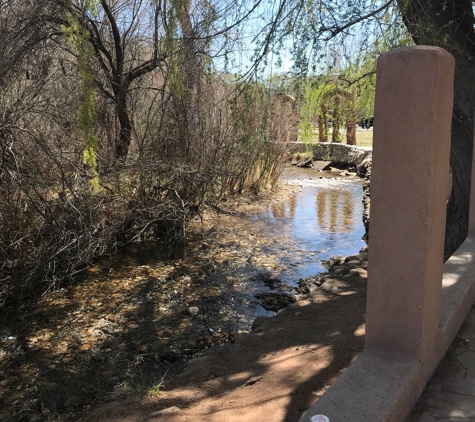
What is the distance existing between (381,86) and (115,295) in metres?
5.85

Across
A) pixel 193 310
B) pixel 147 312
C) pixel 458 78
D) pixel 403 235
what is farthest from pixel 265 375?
pixel 458 78

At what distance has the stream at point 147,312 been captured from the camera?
498 cm

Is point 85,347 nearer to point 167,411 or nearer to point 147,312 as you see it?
Answer: point 147,312

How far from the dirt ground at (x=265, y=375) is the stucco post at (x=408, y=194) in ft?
4.11

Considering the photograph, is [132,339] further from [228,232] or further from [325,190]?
[325,190]

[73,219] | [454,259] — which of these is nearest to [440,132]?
[454,259]

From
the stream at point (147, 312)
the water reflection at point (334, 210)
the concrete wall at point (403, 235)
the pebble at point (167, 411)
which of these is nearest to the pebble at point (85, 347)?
the stream at point (147, 312)

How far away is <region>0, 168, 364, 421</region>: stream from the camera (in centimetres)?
498

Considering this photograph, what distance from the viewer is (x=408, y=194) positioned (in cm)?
233

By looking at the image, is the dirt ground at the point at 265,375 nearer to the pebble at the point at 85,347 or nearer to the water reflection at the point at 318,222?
the pebble at the point at 85,347

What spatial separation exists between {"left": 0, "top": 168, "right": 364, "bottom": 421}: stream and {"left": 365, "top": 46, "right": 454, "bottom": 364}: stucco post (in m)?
2.79

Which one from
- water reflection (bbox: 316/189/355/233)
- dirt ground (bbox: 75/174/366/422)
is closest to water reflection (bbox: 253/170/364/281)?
water reflection (bbox: 316/189/355/233)

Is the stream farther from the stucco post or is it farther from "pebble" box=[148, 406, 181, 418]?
the stucco post

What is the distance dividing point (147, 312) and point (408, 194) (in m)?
5.08
